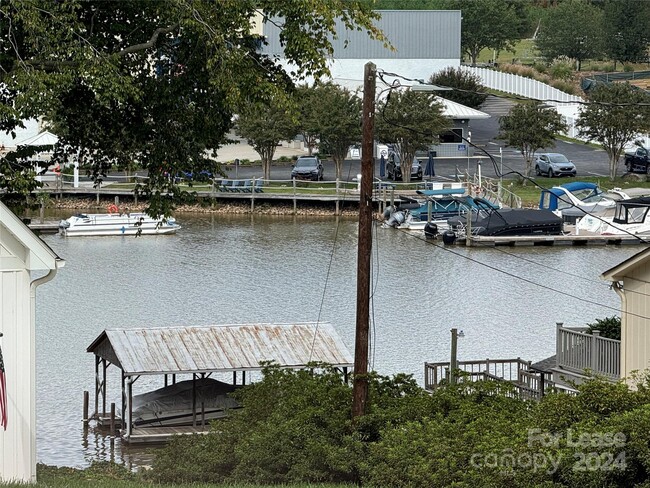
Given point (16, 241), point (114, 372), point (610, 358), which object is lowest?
point (114, 372)

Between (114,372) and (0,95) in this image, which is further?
(114,372)

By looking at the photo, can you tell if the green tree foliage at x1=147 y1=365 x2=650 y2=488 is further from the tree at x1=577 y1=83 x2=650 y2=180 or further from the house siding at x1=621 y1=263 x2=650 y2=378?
the tree at x1=577 y1=83 x2=650 y2=180

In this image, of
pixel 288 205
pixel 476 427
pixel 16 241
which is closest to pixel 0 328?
pixel 16 241

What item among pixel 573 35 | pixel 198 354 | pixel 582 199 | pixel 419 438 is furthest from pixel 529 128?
pixel 419 438

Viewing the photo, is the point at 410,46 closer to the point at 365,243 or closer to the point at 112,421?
the point at 112,421

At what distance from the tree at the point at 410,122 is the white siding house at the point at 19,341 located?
56840 millimetres

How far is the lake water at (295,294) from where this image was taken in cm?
3981

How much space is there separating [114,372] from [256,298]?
1284 centimetres

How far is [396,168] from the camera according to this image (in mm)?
80500

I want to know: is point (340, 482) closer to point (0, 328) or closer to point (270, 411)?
point (270, 411)

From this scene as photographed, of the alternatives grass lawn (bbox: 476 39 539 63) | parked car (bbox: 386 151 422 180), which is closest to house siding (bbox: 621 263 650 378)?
parked car (bbox: 386 151 422 180)

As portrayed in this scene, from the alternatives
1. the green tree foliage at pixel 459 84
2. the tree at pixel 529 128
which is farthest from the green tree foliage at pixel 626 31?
the tree at pixel 529 128

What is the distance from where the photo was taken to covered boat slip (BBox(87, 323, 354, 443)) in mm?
30703

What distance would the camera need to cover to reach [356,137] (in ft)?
260
